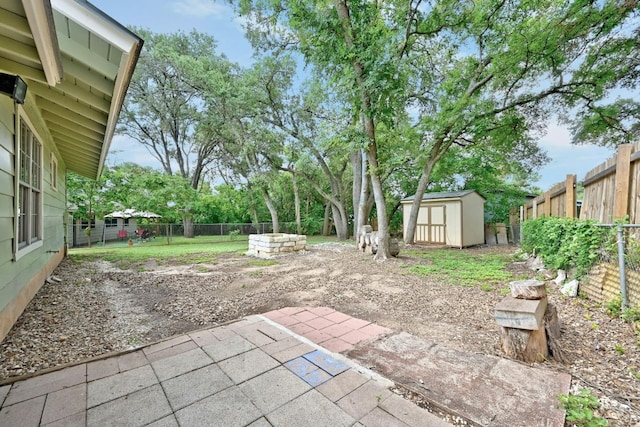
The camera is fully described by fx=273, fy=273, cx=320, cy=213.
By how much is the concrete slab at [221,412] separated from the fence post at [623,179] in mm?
4225

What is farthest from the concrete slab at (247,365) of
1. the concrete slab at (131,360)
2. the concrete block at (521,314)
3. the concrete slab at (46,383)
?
the concrete block at (521,314)

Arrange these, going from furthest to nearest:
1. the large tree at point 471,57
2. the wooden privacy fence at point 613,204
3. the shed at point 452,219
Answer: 1. the shed at point 452,219
2. the large tree at point 471,57
3. the wooden privacy fence at point 613,204

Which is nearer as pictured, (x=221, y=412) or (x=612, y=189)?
(x=221, y=412)

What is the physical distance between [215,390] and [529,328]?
7.70ft

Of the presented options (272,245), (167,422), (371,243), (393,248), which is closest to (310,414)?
(167,422)

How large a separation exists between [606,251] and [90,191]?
1492 centimetres

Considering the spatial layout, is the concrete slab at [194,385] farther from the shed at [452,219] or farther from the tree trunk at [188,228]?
the tree trunk at [188,228]

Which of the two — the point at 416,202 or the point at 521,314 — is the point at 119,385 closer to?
the point at 521,314

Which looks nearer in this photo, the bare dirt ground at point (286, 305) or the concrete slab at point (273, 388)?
the concrete slab at point (273, 388)

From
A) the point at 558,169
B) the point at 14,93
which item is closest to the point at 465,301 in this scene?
the point at 14,93

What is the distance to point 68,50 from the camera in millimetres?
2170

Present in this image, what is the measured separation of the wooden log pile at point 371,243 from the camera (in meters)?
7.74

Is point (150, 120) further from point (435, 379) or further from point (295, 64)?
point (435, 379)

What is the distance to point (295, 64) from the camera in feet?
45.4
